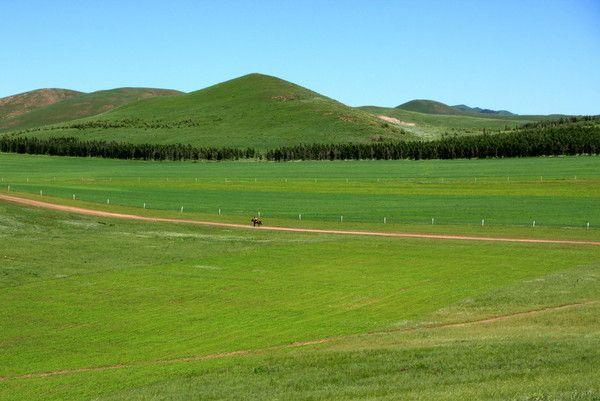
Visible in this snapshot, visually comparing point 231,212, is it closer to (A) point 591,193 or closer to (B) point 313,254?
(B) point 313,254

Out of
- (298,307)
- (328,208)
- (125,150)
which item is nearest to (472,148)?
(125,150)

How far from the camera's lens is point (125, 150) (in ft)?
607

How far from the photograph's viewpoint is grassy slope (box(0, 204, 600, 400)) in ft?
77.9

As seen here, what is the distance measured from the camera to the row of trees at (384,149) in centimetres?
16088

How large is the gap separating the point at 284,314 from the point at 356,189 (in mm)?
68889

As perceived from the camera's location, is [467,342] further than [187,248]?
No

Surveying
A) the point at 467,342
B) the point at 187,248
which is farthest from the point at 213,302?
the point at 187,248

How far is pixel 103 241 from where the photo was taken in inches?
2361

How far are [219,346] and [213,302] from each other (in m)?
8.68

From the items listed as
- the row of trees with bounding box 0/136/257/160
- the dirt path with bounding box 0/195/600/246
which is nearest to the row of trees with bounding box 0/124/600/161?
the row of trees with bounding box 0/136/257/160

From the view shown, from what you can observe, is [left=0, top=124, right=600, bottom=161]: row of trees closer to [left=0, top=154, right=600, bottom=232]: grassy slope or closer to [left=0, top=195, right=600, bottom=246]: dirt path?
[left=0, top=154, right=600, bottom=232]: grassy slope

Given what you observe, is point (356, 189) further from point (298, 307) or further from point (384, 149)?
point (384, 149)

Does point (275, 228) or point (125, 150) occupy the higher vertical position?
point (125, 150)

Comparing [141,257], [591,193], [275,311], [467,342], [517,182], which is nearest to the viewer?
[467,342]
